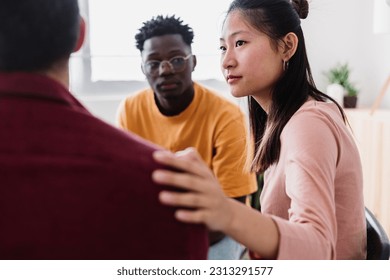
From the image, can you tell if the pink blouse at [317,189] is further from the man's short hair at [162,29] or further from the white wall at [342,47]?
the white wall at [342,47]

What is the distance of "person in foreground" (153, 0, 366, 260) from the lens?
39cm

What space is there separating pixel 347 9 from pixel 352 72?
1.68 feet

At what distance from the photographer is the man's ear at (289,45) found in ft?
2.48

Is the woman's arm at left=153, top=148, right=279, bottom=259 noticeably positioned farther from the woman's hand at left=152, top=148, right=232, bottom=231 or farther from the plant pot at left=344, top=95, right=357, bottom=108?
the plant pot at left=344, top=95, right=357, bottom=108

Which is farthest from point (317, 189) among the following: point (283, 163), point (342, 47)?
point (342, 47)

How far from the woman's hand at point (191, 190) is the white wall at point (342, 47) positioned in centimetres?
124

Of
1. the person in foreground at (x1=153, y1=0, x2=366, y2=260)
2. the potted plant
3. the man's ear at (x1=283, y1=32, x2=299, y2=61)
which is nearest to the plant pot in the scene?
the potted plant

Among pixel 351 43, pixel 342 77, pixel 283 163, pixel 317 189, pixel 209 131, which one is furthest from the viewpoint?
pixel 342 77

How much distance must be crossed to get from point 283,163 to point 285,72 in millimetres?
197

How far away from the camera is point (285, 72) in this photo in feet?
2.55

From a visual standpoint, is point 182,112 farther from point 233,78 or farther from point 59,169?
point 59,169

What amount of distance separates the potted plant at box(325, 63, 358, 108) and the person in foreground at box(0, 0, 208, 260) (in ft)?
6.05
